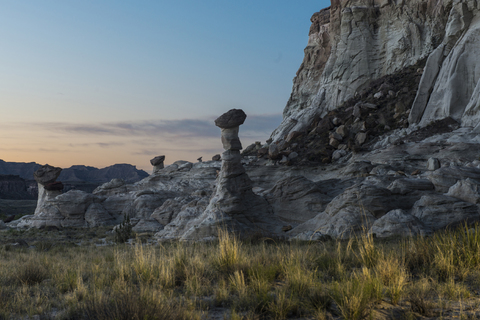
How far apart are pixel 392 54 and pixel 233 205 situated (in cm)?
4643

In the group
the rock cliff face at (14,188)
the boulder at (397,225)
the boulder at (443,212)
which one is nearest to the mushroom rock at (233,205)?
the boulder at (397,225)

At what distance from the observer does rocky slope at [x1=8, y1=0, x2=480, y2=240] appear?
57.2 ft

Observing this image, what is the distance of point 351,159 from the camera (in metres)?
36.4

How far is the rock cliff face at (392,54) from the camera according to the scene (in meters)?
36.1

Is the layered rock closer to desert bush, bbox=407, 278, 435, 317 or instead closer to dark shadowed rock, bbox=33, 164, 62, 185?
dark shadowed rock, bbox=33, 164, 62, 185

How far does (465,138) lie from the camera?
97.5 feet

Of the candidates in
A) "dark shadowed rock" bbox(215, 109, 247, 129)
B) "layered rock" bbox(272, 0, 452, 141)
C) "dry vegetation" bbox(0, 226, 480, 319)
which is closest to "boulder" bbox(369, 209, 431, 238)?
"dry vegetation" bbox(0, 226, 480, 319)

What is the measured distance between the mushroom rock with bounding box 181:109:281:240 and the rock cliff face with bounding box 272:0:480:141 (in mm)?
24342

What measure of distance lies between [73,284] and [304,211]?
1516cm

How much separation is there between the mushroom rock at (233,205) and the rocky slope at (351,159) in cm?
7

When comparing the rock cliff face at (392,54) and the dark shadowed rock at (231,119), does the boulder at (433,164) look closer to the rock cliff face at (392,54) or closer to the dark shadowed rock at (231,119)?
the rock cliff face at (392,54)

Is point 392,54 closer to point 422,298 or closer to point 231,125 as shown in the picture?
point 231,125

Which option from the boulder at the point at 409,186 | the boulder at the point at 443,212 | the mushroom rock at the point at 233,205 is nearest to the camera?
the boulder at the point at 443,212

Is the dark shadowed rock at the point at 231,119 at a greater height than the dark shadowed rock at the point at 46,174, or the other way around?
the dark shadowed rock at the point at 231,119
